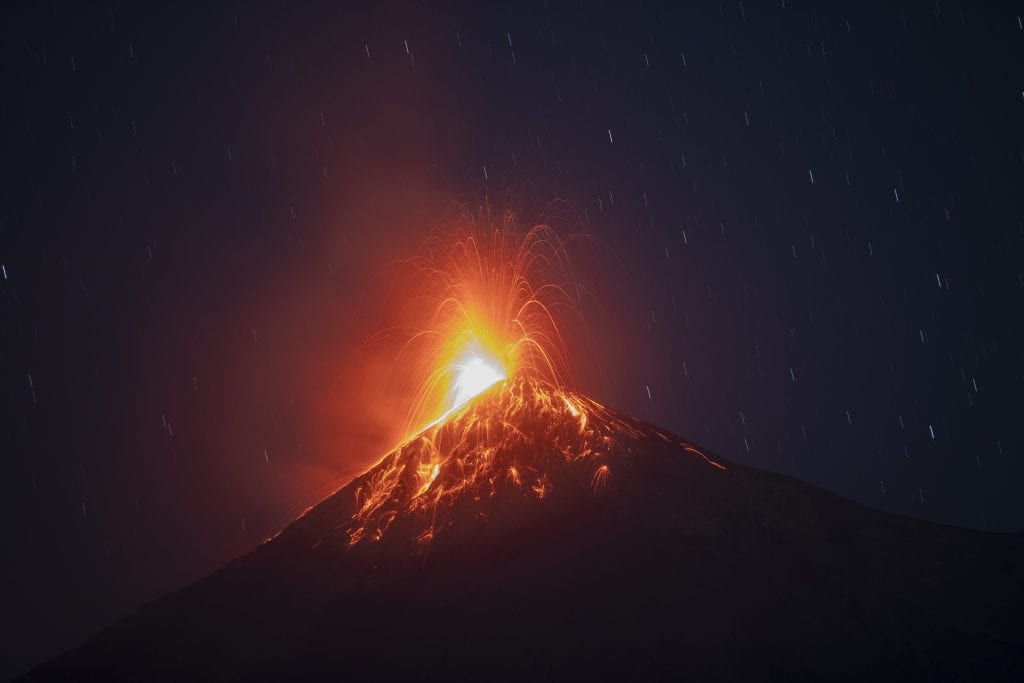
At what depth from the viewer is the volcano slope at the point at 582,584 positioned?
90.1 feet

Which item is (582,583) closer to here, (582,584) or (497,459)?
(582,584)

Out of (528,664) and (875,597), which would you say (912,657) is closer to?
(875,597)

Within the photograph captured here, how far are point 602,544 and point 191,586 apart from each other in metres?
25.5

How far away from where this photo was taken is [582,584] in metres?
30.3

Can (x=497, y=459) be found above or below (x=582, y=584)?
above

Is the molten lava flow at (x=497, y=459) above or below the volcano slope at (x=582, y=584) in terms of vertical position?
above

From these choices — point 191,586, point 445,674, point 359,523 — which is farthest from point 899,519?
point 191,586

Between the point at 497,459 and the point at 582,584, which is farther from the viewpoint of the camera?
the point at 497,459

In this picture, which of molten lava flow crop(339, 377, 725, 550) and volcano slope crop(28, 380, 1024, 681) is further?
molten lava flow crop(339, 377, 725, 550)

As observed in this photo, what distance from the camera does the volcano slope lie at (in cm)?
2747

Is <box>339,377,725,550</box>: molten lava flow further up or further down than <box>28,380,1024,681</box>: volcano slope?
further up

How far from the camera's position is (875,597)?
107 feet

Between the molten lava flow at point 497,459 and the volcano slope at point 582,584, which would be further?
the molten lava flow at point 497,459

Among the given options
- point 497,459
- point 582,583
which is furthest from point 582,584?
point 497,459
